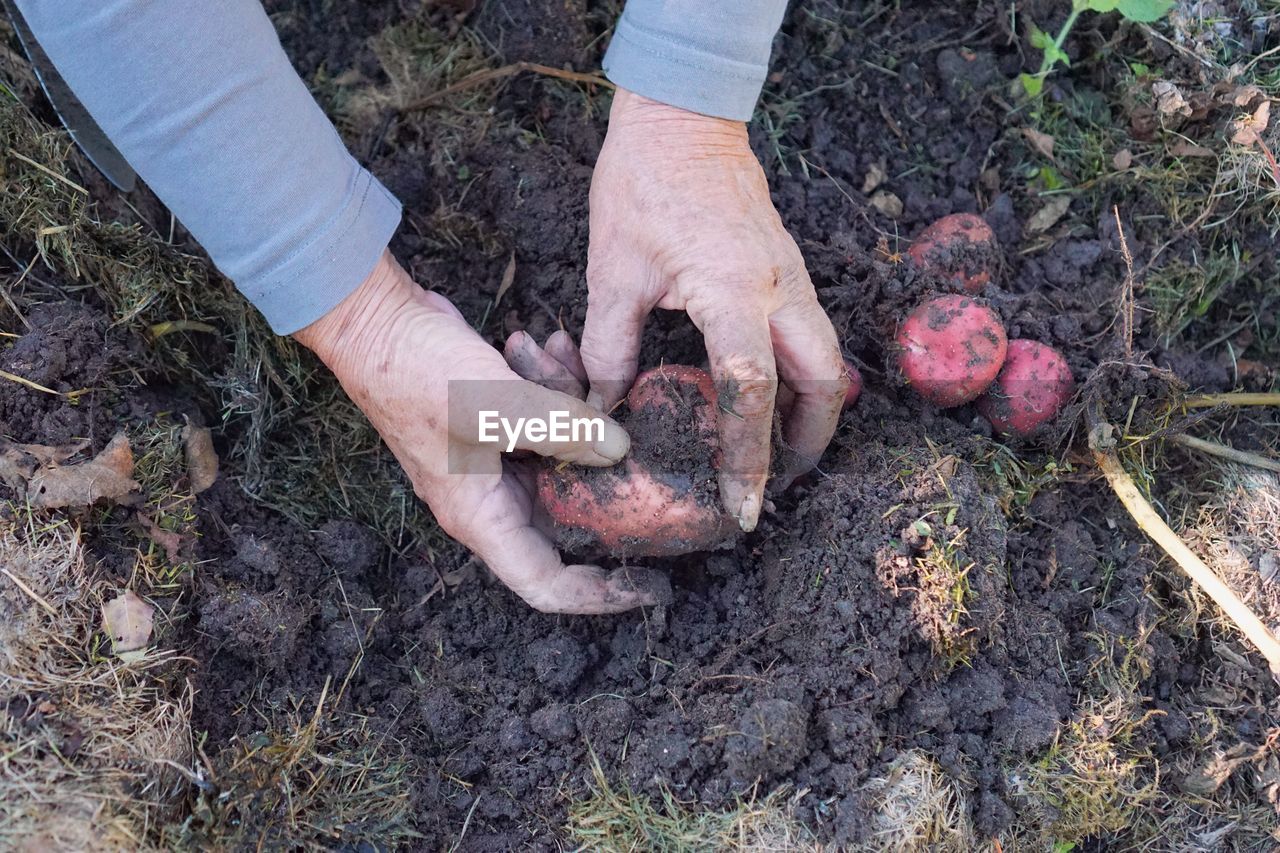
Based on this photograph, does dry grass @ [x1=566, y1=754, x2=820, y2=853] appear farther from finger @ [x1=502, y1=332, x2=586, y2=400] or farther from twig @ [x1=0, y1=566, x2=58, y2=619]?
twig @ [x1=0, y1=566, x2=58, y2=619]

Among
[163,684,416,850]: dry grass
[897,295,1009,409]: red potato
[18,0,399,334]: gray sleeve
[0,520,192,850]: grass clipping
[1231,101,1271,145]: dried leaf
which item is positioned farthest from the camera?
[1231,101,1271,145]: dried leaf

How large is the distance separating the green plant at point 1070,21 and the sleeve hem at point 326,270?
6.69 ft

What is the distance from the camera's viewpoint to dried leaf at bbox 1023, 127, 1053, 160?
114 inches

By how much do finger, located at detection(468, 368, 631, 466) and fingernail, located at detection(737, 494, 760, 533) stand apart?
0.32 m

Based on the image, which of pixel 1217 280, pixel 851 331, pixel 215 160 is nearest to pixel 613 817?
pixel 851 331

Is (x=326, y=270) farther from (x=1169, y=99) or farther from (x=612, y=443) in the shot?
(x=1169, y=99)

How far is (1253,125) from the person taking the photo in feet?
8.83

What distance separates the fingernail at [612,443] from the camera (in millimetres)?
2193

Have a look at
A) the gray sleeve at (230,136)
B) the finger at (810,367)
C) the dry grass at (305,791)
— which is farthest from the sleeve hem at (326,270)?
the finger at (810,367)

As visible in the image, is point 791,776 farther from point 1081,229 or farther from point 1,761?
point 1081,229

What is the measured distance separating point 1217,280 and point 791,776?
2.03 meters

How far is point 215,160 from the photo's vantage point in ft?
7.04

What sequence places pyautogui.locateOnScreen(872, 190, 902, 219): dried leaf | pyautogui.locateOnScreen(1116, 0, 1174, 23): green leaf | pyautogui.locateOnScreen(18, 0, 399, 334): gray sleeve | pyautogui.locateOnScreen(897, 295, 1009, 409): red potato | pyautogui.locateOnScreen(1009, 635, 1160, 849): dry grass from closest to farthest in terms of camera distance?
1. pyautogui.locateOnScreen(18, 0, 399, 334): gray sleeve
2. pyautogui.locateOnScreen(1009, 635, 1160, 849): dry grass
3. pyautogui.locateOnScreen(897, 295, 1009, 409): red potato
4. pyautogui.locateOnScreen(1116, 0, 1174, 23): green leaf
5. pyautogui.locateOnScreen(872, 190, 902, 219): dried leaf

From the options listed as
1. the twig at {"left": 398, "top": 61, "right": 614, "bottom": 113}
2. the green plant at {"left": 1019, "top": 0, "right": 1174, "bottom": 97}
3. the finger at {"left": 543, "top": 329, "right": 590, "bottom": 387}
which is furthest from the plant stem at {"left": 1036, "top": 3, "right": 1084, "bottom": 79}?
the finger at {"left": 543, "top": 329, "right": 590, "bottom": 387}
